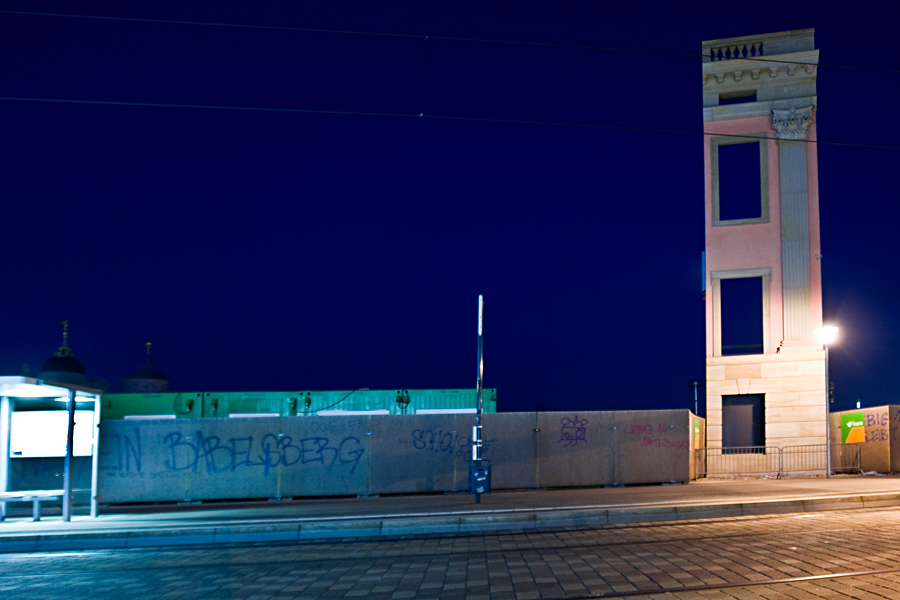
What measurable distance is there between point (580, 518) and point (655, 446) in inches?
339

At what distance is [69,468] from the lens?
16094mm

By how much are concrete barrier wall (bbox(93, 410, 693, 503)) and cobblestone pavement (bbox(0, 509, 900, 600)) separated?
776cm

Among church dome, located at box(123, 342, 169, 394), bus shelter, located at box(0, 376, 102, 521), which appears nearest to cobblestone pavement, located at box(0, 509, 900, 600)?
bus shelter, located at box(0, 376, 102, 521)

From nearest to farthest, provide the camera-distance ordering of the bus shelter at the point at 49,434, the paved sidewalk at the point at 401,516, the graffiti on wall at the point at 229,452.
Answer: the paved sidewalk at the point at 401,516 → the bus shelter at the point at 49,434 → the graffiti on wall at the point at 229,452

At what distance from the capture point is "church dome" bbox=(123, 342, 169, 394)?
7056 cm

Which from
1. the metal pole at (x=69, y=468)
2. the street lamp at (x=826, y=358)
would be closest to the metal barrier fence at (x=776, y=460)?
the street lamp at (x=826, y=358)

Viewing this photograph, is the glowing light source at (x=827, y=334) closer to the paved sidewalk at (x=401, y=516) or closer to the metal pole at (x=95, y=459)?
the paved sidewalk at (x=401, y=516)

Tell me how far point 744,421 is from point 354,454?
15.9 meters

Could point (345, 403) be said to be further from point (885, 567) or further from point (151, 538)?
point (885, 567)

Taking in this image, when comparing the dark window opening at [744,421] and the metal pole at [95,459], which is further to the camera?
the dark window opening at [744,421]

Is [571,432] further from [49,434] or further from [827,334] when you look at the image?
[49,434]

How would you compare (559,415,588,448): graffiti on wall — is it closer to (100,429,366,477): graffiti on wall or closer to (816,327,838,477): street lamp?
(100,429,366,477): graffiti on wall

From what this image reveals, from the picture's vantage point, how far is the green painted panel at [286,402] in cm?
3503

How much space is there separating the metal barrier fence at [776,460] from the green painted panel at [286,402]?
10.2 metres
